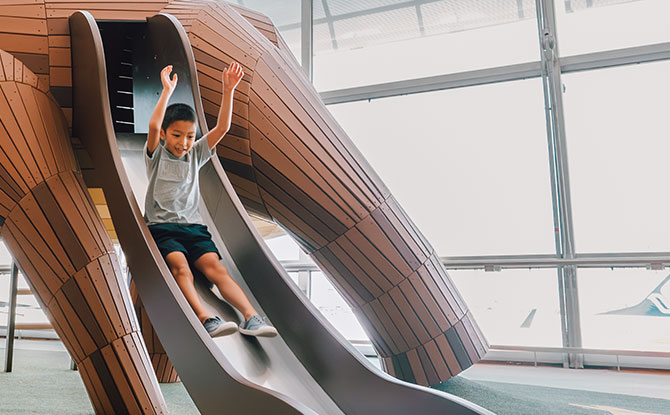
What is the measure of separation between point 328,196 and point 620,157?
7.73 ft

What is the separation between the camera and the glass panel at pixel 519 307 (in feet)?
11.3

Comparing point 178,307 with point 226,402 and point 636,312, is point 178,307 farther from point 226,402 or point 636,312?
point 636,312

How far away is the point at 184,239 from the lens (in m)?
1.89

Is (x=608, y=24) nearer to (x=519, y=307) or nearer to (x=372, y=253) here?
(x=519, y=307)

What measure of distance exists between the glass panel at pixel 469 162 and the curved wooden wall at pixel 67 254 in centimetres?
271

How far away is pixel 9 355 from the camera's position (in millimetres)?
3035

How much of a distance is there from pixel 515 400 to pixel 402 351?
55cm

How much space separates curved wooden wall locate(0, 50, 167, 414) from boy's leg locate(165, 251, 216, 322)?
0.23 m

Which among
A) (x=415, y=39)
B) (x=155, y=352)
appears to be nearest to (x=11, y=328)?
(x=155, y=352)

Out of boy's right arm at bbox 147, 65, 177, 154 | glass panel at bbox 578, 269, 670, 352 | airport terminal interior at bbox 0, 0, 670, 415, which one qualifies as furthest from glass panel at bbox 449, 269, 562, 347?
boy's right arm at bbox 147, 65, 177, 154

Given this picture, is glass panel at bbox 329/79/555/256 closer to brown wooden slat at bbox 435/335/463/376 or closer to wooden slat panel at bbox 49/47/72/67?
brown wooden slat at bbox 435/335/463/376

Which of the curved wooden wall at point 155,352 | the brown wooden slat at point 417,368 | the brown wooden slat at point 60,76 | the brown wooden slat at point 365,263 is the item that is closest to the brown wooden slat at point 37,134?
the brown wooden slat at point 60,76

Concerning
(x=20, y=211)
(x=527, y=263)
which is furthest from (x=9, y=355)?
(x=527, y=263)

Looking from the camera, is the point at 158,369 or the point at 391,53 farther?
the point at 391,53
